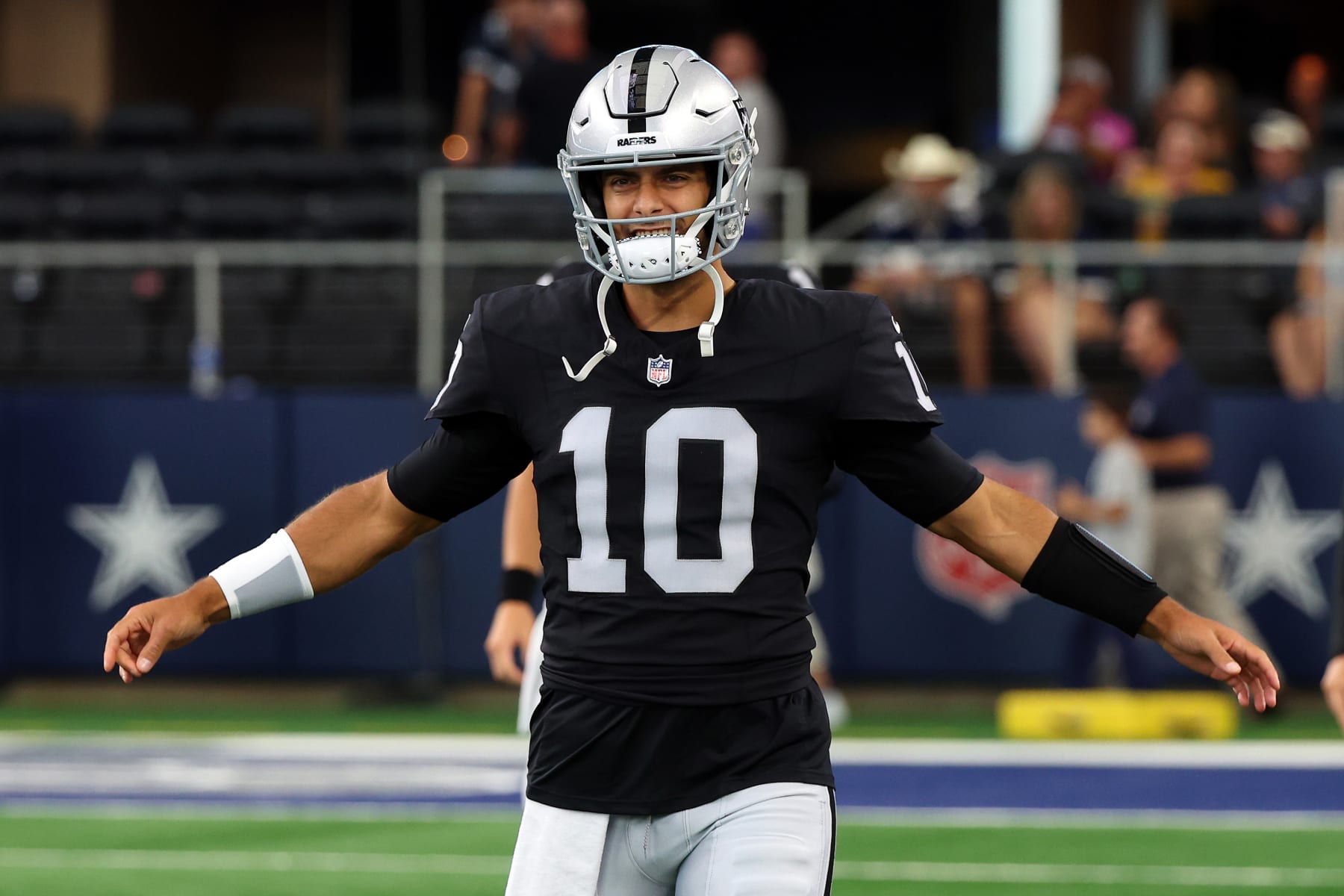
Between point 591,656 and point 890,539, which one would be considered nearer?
point 591,656

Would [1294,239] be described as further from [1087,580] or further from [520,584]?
[1087,580]

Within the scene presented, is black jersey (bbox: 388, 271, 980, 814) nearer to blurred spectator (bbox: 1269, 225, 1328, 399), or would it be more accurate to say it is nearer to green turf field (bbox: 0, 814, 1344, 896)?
green turf field (bbox: 0, 814, 1344, 896)

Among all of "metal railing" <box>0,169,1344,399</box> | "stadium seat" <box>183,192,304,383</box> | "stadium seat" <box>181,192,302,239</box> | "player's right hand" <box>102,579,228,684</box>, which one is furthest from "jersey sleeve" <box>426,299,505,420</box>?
"stadium seat" <box>181,192,302,239</box>

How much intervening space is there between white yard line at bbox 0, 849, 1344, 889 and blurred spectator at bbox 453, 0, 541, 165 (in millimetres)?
6388

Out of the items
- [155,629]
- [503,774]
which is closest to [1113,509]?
[503,774]

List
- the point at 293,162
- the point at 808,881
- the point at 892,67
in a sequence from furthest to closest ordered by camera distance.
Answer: the point at 892,67 < the point at 293,162 < the point at 808,881

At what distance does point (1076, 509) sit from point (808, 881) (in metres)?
7.79

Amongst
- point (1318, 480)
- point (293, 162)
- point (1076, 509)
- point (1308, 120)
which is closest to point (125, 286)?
point (293, 162)

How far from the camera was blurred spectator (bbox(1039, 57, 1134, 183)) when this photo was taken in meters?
13.1

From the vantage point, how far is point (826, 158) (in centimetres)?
2006

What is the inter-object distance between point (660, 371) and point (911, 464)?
469 millimetres

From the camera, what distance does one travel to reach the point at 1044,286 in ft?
37.7

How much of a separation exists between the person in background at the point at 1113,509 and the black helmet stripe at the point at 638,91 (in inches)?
300

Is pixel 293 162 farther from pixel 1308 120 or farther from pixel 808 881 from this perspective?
pixel 808 881
